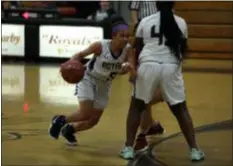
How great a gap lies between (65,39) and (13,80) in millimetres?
3621

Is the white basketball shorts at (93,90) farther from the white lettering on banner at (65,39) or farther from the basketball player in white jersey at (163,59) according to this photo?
the white lettering on banner at (65,39)

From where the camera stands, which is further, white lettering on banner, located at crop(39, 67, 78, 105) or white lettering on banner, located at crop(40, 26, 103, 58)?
white lettering on banner, located at crop(40, 26, 103, 58)

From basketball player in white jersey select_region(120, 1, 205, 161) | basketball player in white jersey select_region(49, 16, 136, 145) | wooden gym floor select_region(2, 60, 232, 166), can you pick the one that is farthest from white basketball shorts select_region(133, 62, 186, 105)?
wooden gym floor select_region(2, 60, 232, 166)

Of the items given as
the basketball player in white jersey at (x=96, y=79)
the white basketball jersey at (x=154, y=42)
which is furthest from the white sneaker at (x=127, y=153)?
the white basketball jersey at (x=154, y=42)

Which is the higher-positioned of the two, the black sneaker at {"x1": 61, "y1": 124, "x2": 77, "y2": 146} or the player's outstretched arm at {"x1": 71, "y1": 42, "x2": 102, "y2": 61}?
the player's outstretched arm at {"x1": 71, "y1": 42, "x2": 102, "y2": 61}

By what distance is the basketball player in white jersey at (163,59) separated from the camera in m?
5.57

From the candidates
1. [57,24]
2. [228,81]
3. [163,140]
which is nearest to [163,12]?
[163,140]

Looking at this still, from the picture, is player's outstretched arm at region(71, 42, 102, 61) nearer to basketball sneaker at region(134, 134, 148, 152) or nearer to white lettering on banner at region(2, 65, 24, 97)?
basketball sneaker at region(134, 134, 148, 152)

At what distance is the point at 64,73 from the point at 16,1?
12.7m

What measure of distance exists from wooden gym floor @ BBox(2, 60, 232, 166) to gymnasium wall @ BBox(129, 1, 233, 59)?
488cm

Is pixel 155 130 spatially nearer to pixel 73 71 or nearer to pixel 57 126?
pixel 57 126

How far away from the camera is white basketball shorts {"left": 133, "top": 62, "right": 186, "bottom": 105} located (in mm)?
5562

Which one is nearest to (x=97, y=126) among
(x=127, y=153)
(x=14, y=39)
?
(x=127, y=153)

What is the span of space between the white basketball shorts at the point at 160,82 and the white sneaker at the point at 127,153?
53cm
